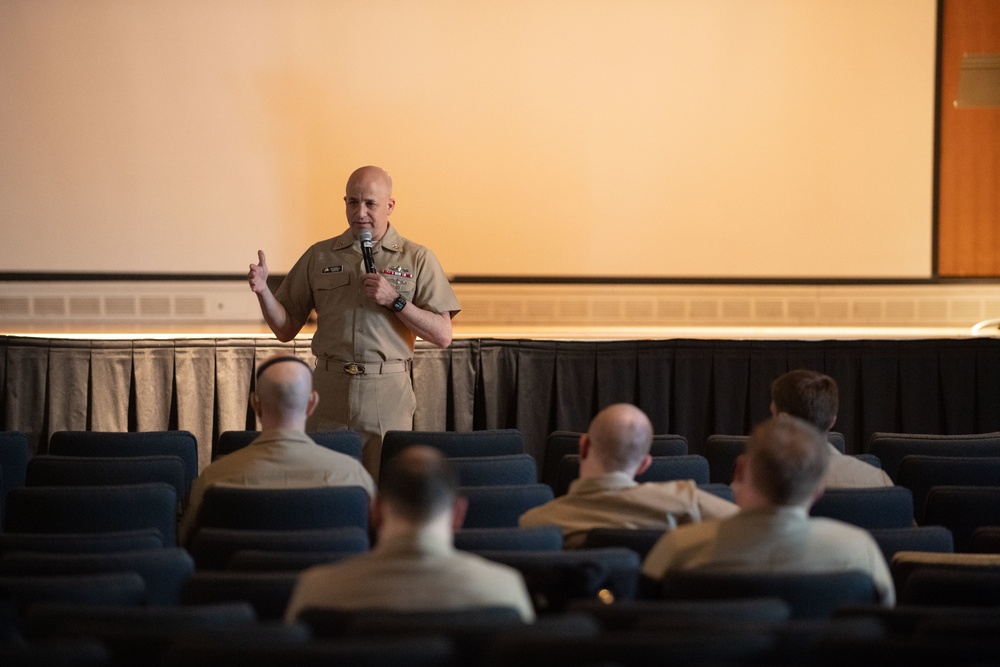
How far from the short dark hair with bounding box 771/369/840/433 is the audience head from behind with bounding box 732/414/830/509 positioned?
123 centimetres

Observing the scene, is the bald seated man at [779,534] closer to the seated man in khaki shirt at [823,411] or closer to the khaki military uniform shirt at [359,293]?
the seated man in khaki shirt at [823,411]

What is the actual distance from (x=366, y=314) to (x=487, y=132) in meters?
3.06

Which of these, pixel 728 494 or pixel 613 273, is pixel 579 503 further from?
pixel 613 273

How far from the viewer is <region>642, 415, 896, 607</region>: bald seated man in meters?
2.60

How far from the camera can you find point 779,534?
2.62 meters

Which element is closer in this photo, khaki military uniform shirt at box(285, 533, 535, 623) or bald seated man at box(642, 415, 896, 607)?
khaki military uniform shirt at box(285, 533, 535, 623)

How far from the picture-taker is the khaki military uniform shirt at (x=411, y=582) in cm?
225

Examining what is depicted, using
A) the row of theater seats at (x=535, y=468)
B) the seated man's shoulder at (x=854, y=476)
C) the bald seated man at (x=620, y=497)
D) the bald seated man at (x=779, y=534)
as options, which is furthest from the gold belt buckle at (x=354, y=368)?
the bald seated man at (x=779, y=534)

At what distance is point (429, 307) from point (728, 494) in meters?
1.92

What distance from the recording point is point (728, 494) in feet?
11.8

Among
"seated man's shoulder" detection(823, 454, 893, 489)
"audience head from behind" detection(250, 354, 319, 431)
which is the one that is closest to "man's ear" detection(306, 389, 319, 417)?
"audience head from behind" detection(250, 354, 319, 431)

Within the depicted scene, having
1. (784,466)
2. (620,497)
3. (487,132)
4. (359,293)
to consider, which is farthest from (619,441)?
(487,132)

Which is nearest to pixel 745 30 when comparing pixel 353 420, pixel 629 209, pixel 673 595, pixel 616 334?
pixel 629 209

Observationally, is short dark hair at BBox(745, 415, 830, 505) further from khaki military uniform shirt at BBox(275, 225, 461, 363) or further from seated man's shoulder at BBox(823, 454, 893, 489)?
khaki military uniform shirt at BBox(275, 225, 461, 363)
